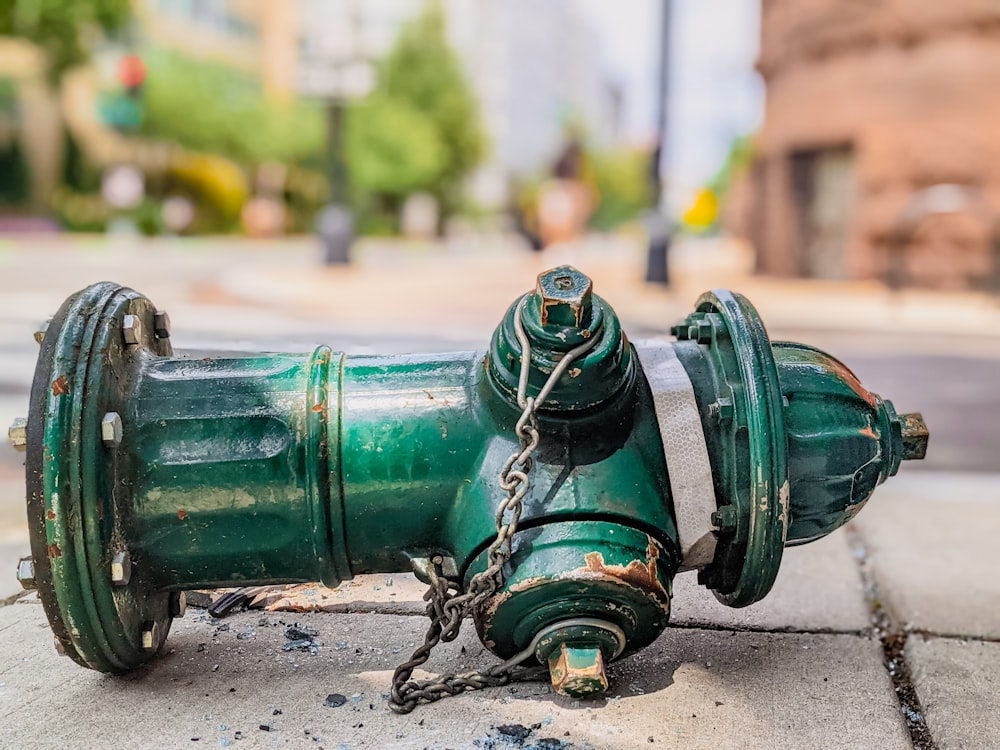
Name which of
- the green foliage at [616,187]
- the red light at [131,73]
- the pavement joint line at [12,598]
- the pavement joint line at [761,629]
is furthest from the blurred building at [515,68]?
the pavement joint line at [761,629]

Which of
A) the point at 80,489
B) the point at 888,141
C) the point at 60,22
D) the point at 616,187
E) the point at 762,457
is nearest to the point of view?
the point at 80,489

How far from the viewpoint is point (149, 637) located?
1893mm

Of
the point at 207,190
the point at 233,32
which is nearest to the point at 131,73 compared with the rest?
the point at 207,190

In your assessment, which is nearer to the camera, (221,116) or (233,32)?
(221,116)

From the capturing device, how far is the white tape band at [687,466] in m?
1.86

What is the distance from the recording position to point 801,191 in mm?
14703

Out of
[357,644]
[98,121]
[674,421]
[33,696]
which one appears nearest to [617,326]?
[674,421]

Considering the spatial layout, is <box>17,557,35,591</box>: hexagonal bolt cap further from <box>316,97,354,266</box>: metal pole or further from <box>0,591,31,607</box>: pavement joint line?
<box>316,97,354,266</box>: metal pole

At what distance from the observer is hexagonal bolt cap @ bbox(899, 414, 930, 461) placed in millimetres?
1996

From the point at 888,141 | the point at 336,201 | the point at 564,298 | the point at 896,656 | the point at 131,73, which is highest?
the point at 131,73

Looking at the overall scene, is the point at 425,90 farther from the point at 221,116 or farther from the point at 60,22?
the point at 60,22

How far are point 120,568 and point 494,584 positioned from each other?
2.14ft

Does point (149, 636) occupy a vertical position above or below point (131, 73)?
below

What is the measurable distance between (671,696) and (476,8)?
8257 cm
